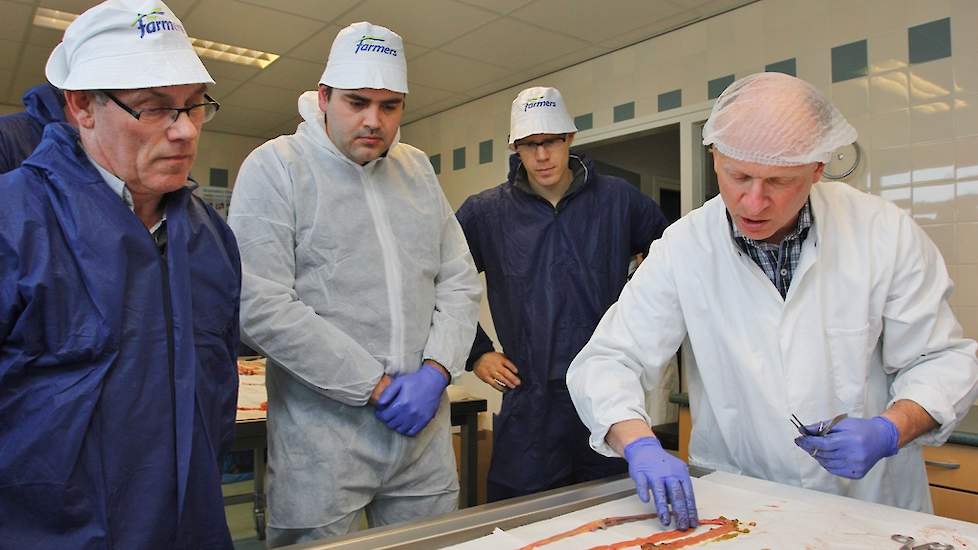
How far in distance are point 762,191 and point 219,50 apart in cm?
337

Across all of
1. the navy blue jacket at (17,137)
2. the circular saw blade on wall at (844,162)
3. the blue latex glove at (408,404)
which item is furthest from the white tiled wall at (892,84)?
the navy blue jacket at (17,137)

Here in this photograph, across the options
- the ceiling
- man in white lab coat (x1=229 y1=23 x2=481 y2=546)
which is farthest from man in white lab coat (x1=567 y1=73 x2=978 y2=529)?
the ceiling

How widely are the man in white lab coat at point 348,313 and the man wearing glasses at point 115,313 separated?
27 centimetres

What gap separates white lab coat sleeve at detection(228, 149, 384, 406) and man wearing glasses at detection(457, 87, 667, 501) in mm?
695

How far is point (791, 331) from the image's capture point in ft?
4.13

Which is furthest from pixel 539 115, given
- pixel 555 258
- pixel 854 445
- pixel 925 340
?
pixel 854 445

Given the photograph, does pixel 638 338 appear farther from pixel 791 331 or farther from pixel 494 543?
A: pixel 494 543

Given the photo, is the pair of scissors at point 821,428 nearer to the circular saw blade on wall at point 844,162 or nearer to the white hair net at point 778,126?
the white hair net at point 778,126

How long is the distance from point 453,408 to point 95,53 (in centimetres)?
171

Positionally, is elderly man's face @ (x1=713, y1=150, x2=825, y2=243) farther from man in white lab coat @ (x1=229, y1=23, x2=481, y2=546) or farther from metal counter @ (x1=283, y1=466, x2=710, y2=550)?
man in white lab coat @ (x1=229, y1=23, x2=481, y2=546)

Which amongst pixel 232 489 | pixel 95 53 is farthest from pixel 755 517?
pixel 232 489

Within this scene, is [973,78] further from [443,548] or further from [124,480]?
[124,480]

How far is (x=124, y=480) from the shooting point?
0.93 m

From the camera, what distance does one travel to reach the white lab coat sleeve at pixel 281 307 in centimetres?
133
